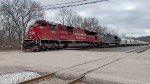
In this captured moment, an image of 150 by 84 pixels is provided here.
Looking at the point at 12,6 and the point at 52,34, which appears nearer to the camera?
the point at 52,34

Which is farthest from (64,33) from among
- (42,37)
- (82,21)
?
(82,21)

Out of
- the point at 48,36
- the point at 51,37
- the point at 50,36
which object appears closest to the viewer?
the point at 48,36

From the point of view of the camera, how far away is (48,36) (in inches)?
1070

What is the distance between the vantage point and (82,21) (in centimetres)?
10262

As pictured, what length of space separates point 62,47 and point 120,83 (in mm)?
22783

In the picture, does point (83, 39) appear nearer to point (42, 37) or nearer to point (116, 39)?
point (42, 37)

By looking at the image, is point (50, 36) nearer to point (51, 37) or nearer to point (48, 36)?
point (51, 37)

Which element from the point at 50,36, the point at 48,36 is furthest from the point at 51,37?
the point at 48,36

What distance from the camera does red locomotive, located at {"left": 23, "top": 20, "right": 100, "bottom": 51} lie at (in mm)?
25734

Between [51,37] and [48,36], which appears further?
[51,37]

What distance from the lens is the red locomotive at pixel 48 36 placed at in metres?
25.7

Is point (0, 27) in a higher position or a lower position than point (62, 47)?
higher

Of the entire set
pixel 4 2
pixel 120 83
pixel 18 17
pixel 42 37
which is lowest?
pixel 120 83

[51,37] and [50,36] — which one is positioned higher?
[50,36]
